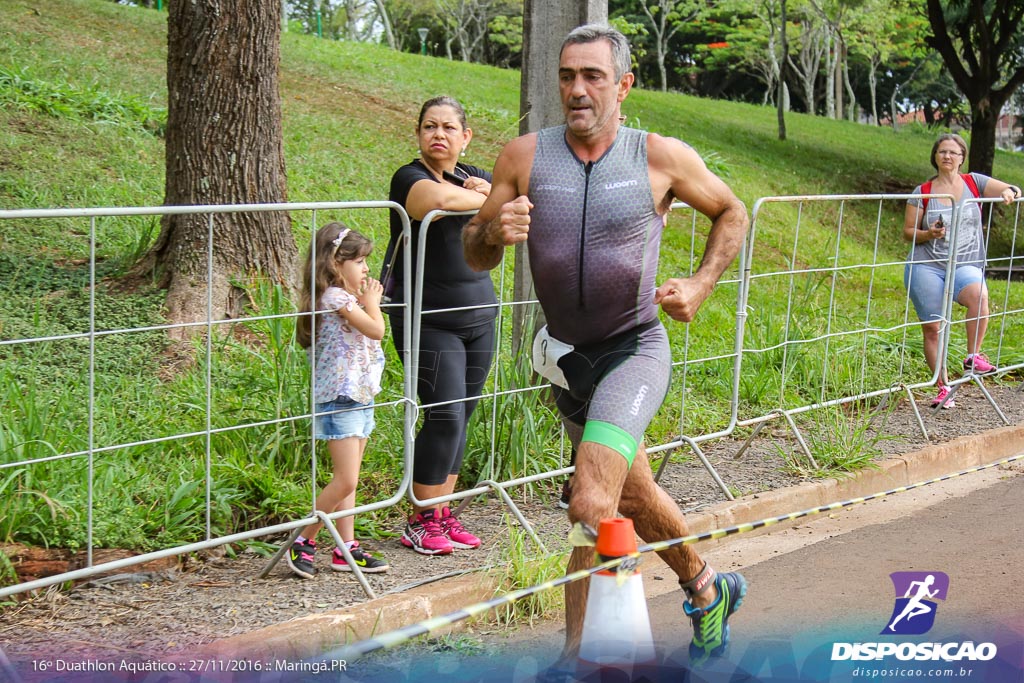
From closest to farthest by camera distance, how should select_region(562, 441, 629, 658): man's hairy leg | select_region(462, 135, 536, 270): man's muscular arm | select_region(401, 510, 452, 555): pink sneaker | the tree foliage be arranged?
select_region(562, 441, 629, 658): man's hairy leg, select_region(462, 135, 536, 270): man's muscular arm, select_region(401, 510, 452, 555): pink sneaker, the tree foliage

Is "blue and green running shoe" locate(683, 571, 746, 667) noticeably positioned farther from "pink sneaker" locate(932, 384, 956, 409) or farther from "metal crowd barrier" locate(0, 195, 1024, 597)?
"pink sneaker" locate(932, 384, 956, 409)

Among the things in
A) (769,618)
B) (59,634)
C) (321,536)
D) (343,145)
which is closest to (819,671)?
(769,618)

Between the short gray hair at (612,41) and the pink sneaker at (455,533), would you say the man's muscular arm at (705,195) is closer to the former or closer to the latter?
the short gray hair at (612,41)

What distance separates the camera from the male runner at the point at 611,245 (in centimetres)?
394

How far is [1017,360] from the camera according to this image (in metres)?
9.58

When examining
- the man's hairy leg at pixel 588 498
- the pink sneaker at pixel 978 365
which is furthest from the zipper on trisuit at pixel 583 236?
the pink sneaker at pixel 978 365

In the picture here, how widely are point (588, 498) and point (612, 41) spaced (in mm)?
1587

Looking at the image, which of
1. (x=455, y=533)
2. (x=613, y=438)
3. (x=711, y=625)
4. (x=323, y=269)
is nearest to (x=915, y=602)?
(x=711, y=625)

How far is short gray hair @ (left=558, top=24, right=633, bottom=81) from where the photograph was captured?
13.2 ft

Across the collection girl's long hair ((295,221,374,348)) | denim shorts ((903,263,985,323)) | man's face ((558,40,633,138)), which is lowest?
denim shorts ((903,263,985,323))

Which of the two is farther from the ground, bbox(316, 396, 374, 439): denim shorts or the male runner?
the male runner

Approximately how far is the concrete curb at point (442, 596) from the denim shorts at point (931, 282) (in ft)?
4.65

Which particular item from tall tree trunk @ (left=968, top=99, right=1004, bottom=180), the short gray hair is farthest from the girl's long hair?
tall tree trunk @ (left=968, top=99, right=1004, bottom=180)

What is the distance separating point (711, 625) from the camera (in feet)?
13.5
